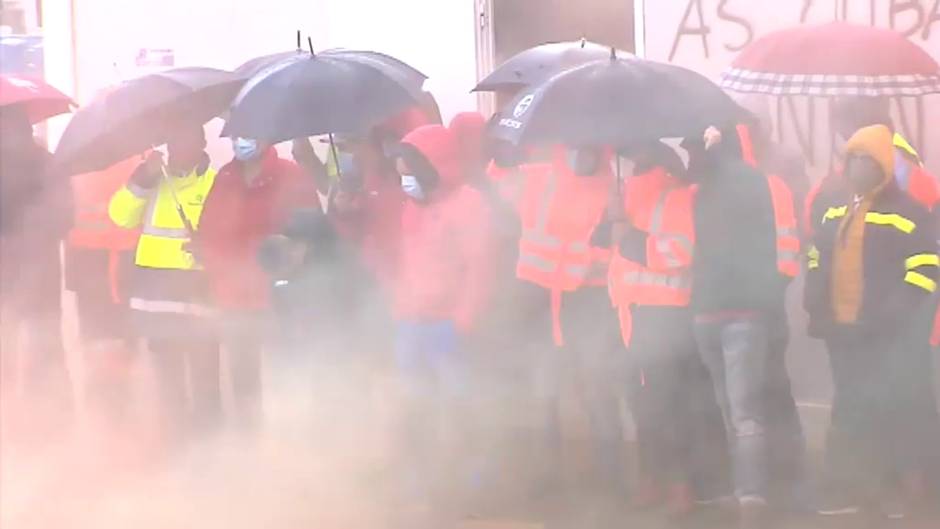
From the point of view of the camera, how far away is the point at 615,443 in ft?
15.7

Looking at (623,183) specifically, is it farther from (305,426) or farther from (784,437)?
(305,426)

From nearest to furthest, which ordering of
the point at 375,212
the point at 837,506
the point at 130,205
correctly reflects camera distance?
the point at 837,506 → the point at 375,212 → the point at 130,205

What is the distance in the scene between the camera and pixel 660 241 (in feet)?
14.5

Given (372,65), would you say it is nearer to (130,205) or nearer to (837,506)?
(130,205)

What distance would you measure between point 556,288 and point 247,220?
105 cm

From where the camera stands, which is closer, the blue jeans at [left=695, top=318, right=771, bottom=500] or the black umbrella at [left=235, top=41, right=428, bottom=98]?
the blue jeans at [left=695, top=318, right=771, bottom=500]

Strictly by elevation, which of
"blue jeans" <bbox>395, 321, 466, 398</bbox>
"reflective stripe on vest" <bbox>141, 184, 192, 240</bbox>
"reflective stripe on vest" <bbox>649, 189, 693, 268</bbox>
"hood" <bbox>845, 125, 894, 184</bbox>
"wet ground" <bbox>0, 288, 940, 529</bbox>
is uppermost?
"hood" <bbox>845, 125, 894, 184</bbox>

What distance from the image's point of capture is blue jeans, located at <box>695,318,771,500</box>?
4.39 meters

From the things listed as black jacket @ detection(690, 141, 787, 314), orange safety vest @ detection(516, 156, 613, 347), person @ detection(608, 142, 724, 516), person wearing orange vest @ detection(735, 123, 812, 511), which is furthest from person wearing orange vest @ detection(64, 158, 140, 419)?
person wearing orange vest @ detection(735, 123, 812, 511)

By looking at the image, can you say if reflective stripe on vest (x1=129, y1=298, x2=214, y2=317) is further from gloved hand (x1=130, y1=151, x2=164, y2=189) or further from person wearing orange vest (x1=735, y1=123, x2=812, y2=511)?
person wearing orange vest (x1=735, y1=123, x2=812, y2=511)

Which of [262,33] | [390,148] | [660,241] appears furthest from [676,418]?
[262,33]

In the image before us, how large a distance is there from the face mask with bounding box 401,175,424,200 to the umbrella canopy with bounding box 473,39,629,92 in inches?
23.7

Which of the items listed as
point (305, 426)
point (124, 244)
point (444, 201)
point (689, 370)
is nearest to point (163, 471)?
point (305, 426)

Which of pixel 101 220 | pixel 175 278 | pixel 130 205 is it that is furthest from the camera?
pixel 101 220
